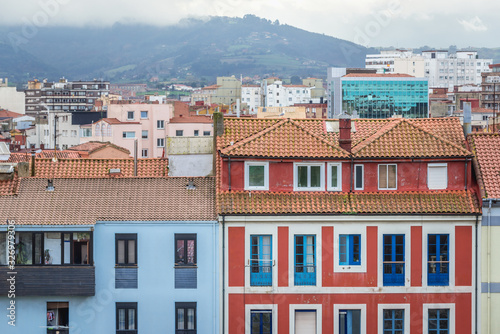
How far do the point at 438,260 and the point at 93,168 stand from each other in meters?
13.7

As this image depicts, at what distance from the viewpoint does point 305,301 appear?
31.2 metres

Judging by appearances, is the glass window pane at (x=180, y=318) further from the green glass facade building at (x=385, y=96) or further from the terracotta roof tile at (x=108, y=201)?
the green glass facade building at (x=385, y=96)

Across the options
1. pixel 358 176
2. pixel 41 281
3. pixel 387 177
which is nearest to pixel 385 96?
pixel 387 177

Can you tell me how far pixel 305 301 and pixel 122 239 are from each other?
254 inches

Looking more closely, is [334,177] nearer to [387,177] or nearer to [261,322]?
[387,177]

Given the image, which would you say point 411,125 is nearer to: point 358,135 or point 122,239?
point 358,135

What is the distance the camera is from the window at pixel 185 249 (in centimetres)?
3089

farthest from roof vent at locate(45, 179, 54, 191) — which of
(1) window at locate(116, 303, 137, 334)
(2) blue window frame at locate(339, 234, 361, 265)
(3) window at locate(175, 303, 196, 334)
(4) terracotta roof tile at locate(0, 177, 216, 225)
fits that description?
(2) blue window frame at locate(339, 234, 361, 265)

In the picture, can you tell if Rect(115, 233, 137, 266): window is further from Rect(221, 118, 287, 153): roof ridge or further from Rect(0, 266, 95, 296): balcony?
Rect(221, 118, 287, 153): roof ridge

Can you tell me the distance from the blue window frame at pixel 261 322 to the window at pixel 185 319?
1948 millimetres

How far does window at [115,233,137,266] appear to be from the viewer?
101 ft

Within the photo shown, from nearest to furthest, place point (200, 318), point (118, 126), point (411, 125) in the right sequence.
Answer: point (200, 318) → point (411, 125) → point (118, 126)

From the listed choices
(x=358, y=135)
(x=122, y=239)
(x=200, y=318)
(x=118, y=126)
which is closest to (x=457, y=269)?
(x=358, y=135)

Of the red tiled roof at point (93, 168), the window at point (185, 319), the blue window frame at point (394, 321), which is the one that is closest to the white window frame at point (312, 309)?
the blue window frame at point (394, 321)
